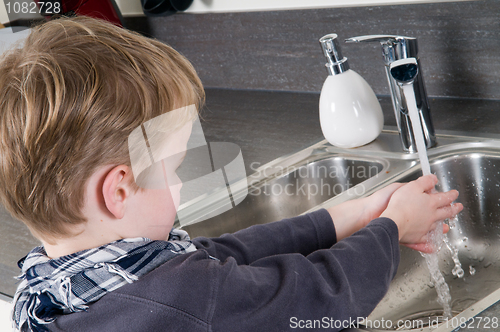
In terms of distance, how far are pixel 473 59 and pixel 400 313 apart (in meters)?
0.56

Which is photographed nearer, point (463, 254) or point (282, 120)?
point (463, 254)

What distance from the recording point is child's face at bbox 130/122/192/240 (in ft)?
1.78

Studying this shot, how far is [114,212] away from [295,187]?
53 cm

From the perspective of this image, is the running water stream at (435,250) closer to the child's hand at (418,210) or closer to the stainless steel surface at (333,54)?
the child's hand at (418,210)

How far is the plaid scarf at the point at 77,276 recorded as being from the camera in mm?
500

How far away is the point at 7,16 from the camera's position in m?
2.00

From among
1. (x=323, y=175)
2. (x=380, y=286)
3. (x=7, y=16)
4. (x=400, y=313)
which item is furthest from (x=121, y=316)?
(x=7, y=16)

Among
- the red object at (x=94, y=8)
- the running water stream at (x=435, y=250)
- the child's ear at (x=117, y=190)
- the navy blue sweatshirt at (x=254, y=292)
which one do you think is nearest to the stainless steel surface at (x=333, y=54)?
the running water stream at (x=435, y=250)

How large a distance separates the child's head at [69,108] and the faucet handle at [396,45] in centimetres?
43

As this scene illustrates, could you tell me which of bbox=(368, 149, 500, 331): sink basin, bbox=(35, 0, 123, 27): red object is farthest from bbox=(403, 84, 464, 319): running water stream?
bbox=(35, 0, 123, 27): red object

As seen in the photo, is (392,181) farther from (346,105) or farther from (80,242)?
(80,242)

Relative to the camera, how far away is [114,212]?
0.53m

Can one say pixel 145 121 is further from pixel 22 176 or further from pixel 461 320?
pixel 461 320

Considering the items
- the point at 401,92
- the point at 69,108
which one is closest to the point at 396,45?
the point at 401,92
